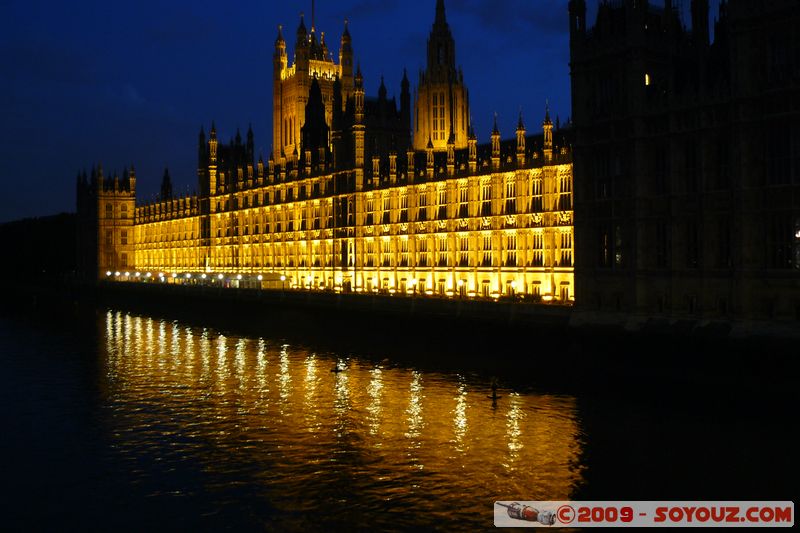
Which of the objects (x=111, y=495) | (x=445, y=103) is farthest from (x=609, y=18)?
(x=445, y=103)

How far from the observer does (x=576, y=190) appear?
63562mm

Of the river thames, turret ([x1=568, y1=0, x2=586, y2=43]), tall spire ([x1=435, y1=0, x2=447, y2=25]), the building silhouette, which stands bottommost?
the river thames

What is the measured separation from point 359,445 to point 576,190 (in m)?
32.2

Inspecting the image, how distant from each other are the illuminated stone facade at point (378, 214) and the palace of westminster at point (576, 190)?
27 centimetres

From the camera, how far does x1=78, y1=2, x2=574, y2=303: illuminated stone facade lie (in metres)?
86.5

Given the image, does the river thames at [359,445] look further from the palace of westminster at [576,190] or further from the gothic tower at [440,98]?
the gothic tower at [440,98]

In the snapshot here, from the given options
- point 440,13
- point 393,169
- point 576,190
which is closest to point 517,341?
point 576,190

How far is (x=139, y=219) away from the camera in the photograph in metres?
192

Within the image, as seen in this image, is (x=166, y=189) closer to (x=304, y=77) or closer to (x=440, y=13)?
(x=304, y=77)

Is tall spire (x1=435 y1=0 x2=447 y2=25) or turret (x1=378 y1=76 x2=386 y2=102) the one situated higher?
tall spire (x1=435 y1=0 x2=447 y2=25)

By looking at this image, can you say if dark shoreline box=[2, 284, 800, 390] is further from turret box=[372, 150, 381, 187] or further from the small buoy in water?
turret box=[372, 150, 381, 187]

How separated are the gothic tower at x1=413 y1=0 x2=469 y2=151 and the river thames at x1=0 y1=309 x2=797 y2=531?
80.7 m

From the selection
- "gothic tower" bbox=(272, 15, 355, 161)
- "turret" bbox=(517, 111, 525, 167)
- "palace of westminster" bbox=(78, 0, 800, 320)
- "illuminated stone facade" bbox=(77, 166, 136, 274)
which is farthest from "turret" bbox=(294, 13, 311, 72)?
"turret" bbox=(517, 111, 525, 167)

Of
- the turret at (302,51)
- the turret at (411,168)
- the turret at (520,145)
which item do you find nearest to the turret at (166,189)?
the turret at (302,51)
